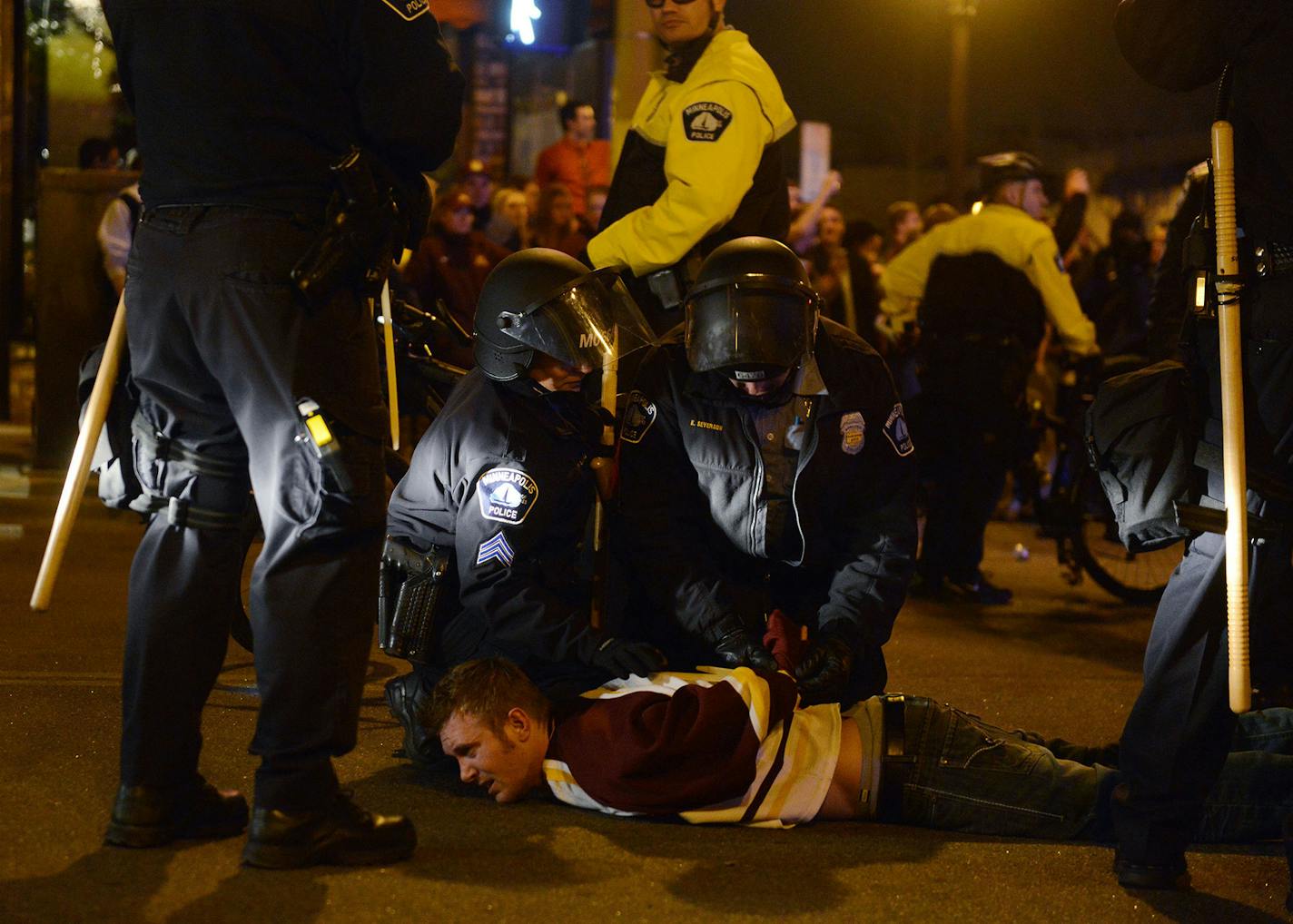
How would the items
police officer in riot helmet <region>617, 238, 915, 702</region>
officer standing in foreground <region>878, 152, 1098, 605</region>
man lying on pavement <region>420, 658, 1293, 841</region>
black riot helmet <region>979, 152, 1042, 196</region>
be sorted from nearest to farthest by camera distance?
man lying on pavement <region>420, 658, 1293, 841</region> < police officer in riot helmet <region>617, 238, 915, 702</region> < officer standing in foreground <region>878, 152, 1098, 605</region> < black riot helmet <region>979, 152, 1042, 196</region>

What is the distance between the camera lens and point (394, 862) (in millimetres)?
3266

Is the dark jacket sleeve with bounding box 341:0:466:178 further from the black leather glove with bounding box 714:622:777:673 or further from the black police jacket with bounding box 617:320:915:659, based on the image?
the black leather glove with bounding box 714:622:777:673

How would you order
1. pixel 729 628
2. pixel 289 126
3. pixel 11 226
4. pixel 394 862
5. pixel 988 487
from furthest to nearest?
pixel 11 226
pixel 988 487
pixel 729 628
pixel 394 862
pixel 289 126

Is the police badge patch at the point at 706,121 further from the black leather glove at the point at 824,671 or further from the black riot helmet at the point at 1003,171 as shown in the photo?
the black riot helmet at the point at 1003,171

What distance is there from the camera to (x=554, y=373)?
416 centimetres

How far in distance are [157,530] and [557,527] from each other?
1131 millimetres

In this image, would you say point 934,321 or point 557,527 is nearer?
point 557,527

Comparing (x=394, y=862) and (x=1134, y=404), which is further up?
(x=1134, y=404)

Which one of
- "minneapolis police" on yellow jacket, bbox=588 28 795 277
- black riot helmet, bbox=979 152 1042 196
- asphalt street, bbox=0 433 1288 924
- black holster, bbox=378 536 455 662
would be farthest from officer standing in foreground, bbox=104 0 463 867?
black riot helmet, bbox=979 152 1042 196

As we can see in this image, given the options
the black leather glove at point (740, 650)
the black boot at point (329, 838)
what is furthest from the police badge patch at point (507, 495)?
the black boot at point (329, 838)

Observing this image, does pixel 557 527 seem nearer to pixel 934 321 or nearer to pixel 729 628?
pixel 729 628

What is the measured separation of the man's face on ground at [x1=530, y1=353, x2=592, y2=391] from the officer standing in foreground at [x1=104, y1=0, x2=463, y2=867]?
0.96 m

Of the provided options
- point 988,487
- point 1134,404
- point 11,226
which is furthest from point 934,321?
point 11,226

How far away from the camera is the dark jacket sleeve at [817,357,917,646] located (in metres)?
4.16
